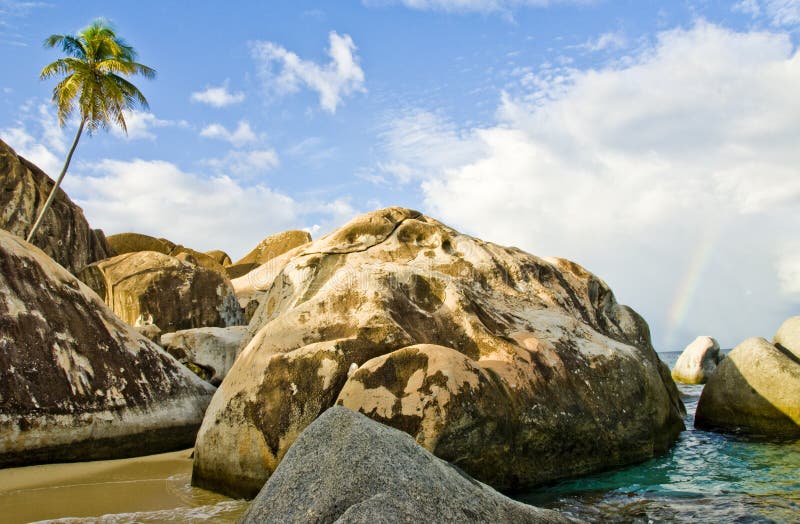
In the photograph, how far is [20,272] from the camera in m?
6.25

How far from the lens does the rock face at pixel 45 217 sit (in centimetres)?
1819

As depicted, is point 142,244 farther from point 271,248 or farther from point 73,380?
point 73,380

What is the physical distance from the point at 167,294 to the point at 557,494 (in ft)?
39.0

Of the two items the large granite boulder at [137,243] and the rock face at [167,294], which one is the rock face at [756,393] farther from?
the large granite boulder at [137,243]

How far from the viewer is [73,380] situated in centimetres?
587

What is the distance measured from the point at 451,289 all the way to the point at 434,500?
3.87 m

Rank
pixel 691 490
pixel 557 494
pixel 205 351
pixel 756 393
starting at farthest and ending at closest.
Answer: pixel 205 351
pixel 756 393
pixel 691 490
pixel 557 494

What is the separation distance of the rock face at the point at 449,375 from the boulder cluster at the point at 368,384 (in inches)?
0.7

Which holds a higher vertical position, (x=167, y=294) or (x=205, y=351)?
(x=167, y=294)

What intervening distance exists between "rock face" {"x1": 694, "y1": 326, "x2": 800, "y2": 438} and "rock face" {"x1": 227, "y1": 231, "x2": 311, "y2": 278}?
1687 cm

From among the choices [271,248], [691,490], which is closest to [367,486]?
[691,490]

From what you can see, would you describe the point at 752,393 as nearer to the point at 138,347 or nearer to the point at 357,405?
the point at 357,405

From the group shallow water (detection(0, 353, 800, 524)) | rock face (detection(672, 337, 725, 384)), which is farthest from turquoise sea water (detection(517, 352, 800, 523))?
rock face (detection(672, 337, 725, 384))

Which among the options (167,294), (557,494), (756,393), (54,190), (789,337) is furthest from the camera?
(54,190)
